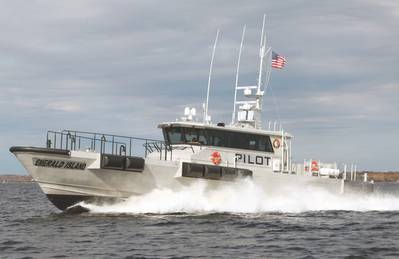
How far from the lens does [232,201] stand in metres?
22.1

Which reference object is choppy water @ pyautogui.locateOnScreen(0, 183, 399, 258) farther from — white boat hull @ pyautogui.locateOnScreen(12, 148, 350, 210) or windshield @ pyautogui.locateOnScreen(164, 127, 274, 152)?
windshield @ pyautogui.locateOnScreen(164, 127, 274, 152)

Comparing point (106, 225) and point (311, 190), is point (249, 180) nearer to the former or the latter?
point (311, 190)

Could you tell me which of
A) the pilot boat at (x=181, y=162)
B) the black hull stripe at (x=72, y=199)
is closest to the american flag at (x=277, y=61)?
the pilot boat at (x=181, y=162)

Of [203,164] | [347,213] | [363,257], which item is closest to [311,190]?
[347,213]

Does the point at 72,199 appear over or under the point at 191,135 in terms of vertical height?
under

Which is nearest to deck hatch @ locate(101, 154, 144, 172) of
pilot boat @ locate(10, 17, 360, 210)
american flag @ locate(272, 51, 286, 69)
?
pilot boat @ locate(10, 17, 360, 210)

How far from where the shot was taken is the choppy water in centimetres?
1369

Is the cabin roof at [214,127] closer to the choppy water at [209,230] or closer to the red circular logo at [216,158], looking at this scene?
the red circular logo at [216,158]

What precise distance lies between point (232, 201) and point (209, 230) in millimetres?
5325

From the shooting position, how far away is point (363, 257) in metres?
12.8

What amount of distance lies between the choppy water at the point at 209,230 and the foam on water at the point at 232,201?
4 cm

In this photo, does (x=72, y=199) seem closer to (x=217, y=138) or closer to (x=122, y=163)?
(x=122, y=163)

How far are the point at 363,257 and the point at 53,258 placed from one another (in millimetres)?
6833

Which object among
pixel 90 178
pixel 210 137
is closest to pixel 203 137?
pixel 210 137
